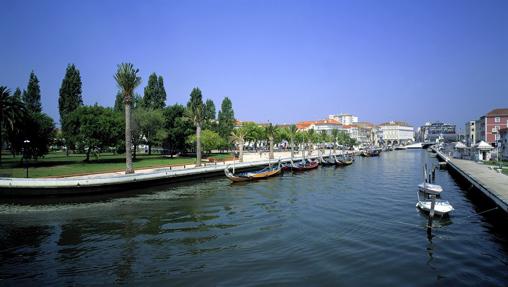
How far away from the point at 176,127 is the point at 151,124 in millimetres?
6631

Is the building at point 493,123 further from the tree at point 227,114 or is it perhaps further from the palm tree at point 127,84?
the palm tree at point 127,84

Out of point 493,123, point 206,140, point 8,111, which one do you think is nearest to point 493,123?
point 493,123

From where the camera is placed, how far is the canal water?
16234 millimetres

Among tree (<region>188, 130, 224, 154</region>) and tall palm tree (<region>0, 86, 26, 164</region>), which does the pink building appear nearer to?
tree (<region>188, 130, 224, 154</region>)

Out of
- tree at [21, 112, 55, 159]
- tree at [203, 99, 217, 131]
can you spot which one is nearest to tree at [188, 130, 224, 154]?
tree at [203, 99, 217, 131]

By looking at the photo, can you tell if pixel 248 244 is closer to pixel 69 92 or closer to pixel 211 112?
pixel 69 92

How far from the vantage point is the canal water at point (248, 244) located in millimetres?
16234

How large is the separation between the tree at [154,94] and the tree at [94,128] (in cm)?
3054

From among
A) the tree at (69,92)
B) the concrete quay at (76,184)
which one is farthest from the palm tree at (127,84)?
the tree at (69,92)

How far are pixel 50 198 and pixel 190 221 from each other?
18023mm

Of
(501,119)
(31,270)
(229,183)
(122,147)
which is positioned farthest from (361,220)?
(501,119)

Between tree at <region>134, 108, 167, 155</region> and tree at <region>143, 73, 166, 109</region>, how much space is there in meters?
10.1

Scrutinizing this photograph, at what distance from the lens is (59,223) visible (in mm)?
26344

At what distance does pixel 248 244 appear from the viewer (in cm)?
2077
